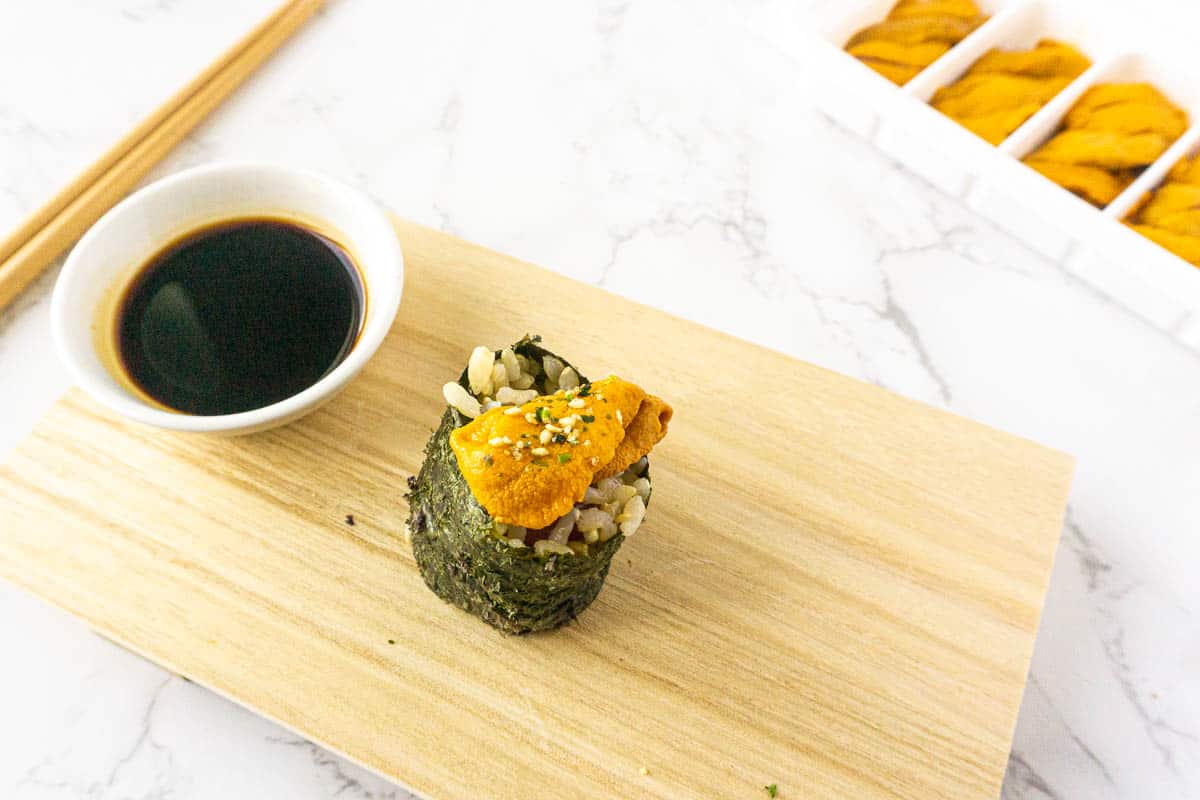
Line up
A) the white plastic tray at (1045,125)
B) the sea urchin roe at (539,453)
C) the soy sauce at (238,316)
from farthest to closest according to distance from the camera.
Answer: the white plastic tray at (1045,125)
the soy sauce at (238,316)
the sea urchin roe at (539,453)

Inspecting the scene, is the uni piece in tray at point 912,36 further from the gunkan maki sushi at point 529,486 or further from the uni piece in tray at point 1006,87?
the gunkan maki sushi at point 529,486

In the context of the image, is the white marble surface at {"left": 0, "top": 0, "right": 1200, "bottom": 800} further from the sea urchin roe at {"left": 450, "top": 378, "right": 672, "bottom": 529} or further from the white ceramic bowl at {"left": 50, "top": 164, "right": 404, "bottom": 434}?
the sea urchin roe at {"left": 450, "top": 378, "right": 672, "bottom": 529}

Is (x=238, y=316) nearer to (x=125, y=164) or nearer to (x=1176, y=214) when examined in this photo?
(x=125, y=164)

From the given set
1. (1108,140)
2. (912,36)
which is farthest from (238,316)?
(1108,140)

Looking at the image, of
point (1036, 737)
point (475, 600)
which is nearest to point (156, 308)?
point (475, 600)

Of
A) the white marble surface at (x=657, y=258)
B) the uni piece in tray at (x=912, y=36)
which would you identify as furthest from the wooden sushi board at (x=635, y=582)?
the uni piece in tray at (x=912, y=36)
